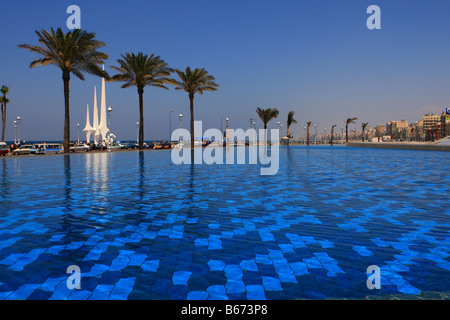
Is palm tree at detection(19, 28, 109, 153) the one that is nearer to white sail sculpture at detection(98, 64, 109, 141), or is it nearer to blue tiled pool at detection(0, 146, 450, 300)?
blue tiled pool at detection(0, 146, 450, 300)

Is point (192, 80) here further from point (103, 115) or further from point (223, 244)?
point (223, 244)

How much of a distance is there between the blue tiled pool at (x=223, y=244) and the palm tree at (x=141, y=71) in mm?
30394

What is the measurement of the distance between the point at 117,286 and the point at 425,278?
13.2 feet

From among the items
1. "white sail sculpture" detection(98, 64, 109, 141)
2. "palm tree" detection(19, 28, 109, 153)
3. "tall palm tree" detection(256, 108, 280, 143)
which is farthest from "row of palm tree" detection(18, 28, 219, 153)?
"tall palm tree" detection(256, 108, 280, 143)

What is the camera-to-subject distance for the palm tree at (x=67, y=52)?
2902cm

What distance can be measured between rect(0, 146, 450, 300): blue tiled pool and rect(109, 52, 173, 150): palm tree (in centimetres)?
3039

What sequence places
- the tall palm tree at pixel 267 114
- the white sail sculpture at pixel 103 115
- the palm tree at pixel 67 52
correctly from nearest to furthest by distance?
the palm tree at pixel 67 52
the white sail sculpture at pixel 103 115
the tall palm tree at pixel 267 114

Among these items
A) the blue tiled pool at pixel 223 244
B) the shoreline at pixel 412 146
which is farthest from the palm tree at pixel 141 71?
the shoreline at pixel 412 146

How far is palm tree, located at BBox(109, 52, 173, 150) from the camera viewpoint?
1510 inches

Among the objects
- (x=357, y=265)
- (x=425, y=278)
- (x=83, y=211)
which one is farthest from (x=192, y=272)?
(x=83, y=211)

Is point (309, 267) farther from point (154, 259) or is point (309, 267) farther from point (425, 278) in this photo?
point (154, 259)

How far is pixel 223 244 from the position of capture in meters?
5.65

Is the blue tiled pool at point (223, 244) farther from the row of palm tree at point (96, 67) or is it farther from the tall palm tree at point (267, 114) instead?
the tall palm tree at point (267, 114)
